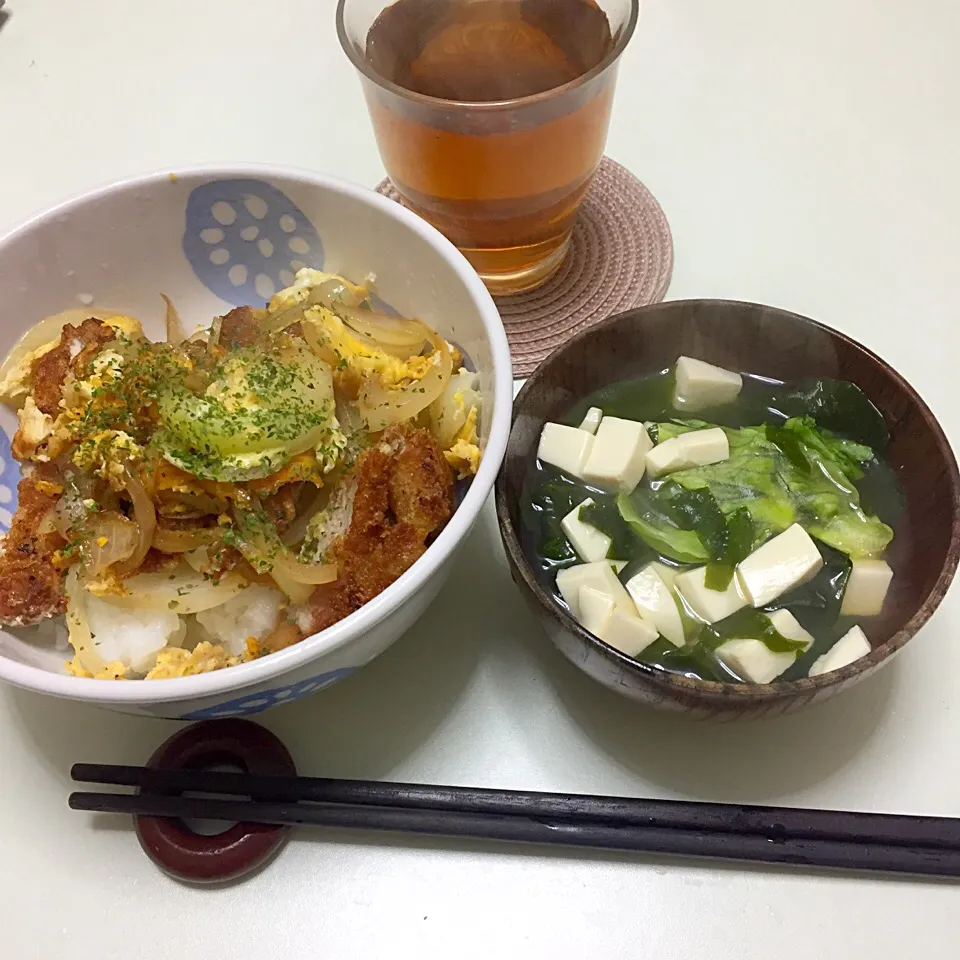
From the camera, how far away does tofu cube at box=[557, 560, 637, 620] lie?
2.91 feet

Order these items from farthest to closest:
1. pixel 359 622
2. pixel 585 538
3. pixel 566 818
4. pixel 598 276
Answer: pixel 598 276 < pixel 585 538 < pixel 566 818 < pixel 359 622

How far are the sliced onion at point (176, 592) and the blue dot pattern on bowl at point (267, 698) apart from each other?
13cm

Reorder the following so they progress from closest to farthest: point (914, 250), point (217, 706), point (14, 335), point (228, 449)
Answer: point (217, 706) < point (228, 449) < point (14, 335) < point (914, 250)

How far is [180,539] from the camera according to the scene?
0.90m

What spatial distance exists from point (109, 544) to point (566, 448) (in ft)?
1.71

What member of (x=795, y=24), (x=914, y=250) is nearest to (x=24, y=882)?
(x=914, y=250)

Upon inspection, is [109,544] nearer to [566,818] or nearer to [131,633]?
[131,633]

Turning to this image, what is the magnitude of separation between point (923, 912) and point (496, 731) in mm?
449

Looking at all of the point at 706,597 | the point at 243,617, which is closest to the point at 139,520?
the point at 243,617

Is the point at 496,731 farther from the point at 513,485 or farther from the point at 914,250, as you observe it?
the point at 914,250

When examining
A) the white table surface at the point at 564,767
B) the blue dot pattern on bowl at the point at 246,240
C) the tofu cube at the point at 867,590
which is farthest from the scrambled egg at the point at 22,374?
the tofu cube at the point at 867,590

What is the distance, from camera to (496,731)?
36.4 inches

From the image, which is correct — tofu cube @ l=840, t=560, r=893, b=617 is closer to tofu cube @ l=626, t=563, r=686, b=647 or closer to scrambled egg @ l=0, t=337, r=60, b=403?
tofu cube @ l=626, t=563, r=686, b=647

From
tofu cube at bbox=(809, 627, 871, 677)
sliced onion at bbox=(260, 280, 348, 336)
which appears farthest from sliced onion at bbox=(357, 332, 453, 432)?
tofu cube at bbox=(809, 627, 871, 677)
